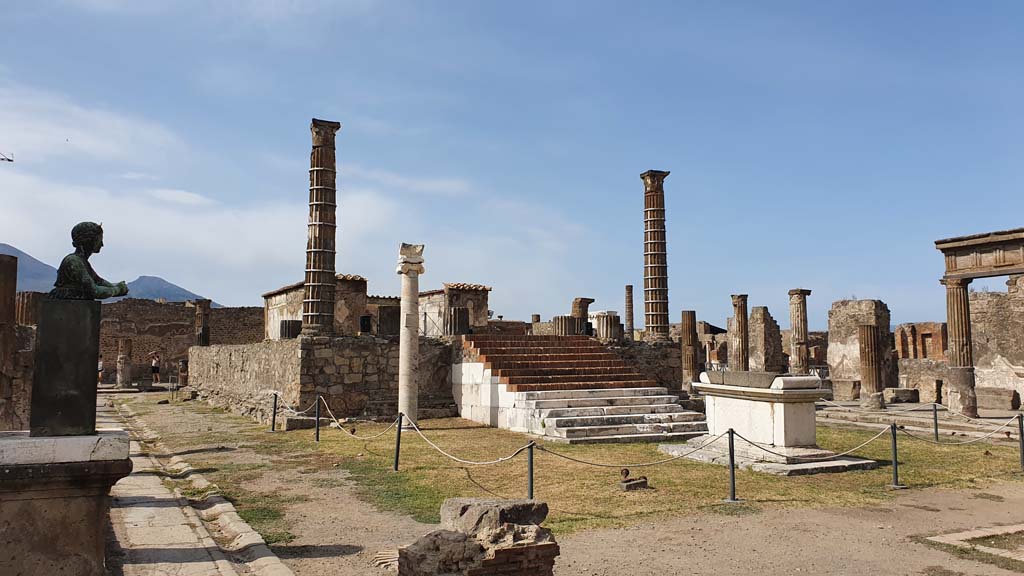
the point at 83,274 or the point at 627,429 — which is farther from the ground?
the point at 83,274

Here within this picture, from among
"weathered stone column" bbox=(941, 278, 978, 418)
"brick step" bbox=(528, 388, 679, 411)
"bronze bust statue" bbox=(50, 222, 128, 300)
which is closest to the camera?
"bronze bust statue" bbox=(50, 222, 128, 300)

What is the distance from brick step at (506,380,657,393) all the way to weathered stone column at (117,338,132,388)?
24.7 meters

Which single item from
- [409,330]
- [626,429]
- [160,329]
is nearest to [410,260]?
[409,330]

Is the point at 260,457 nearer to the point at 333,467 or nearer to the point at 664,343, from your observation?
the point at 333,467

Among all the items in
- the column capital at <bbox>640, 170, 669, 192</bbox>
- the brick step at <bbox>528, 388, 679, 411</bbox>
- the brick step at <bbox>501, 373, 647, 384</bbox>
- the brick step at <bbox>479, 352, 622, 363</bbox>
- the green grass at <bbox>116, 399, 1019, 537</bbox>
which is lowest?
the green grass at <bbox>116, 399, 1019, 537</bbox>

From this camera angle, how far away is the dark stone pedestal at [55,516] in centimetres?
351

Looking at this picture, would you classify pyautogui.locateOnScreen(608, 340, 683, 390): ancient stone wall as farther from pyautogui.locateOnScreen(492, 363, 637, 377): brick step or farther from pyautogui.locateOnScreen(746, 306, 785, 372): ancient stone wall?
pyautogui.locateOnScreen(746, 306, 785, 372): ancient stone wall

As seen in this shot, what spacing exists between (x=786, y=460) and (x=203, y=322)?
27502 mm

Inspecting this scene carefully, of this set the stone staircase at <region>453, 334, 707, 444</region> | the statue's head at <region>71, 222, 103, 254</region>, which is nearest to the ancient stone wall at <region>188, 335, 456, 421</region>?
the stone staircase at <region>453, 334, 707, 444</region>

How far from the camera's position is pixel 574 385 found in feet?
46.7

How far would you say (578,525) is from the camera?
20.8ft

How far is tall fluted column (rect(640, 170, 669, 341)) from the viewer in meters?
18.8

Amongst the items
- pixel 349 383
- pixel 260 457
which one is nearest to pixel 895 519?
pixel 260 457

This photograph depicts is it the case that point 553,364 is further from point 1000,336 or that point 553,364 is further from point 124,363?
point 124,363
